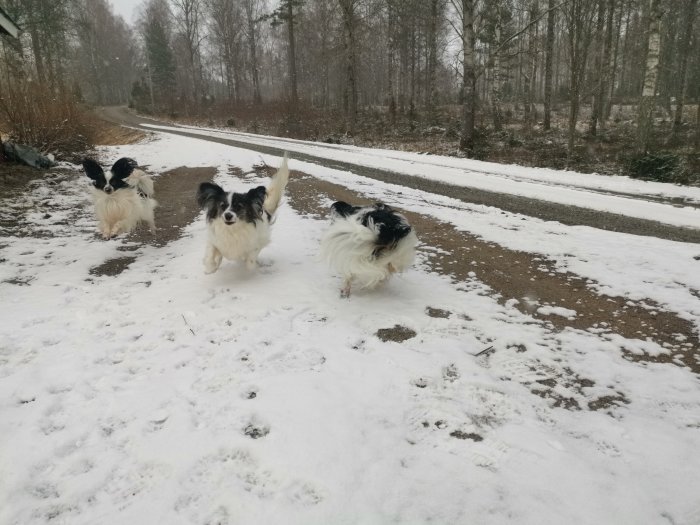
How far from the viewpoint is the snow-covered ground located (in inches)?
91.5

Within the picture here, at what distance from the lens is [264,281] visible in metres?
5.43

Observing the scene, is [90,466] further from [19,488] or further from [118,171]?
[118,171]

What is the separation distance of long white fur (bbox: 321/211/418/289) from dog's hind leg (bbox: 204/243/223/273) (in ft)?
5.43

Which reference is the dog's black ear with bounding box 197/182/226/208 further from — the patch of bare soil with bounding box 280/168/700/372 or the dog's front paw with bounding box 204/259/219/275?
the patch of bare soil with bounding box 280/168/700/372

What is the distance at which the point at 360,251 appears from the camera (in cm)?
457

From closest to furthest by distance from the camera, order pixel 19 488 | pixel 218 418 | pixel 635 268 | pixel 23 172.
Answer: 1. pixel 19 488
2. pixel 218 418
3. pixel 635 268
4. pixel 23 172

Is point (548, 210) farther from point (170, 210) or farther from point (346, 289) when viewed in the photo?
point (170, 210)

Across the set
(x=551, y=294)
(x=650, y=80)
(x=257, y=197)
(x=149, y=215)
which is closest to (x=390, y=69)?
(x=650, y=80)

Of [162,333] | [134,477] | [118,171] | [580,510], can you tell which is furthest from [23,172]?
[580,510]

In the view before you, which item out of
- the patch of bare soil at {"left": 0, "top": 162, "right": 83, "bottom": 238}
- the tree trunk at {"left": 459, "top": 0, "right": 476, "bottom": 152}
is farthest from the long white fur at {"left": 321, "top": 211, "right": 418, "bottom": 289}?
the tree trunk at {"left": 459, "top": 0, "right": 476, "bottom": 152}

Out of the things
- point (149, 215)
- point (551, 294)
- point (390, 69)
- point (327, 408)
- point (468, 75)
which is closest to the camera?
point (327, 408)

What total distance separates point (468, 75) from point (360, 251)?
15144mm

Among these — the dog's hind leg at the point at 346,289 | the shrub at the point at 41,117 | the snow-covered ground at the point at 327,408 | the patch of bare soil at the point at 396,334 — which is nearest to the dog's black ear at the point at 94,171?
the snow-covered ground at the point at 327,408

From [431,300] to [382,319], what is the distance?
0.73 metres
